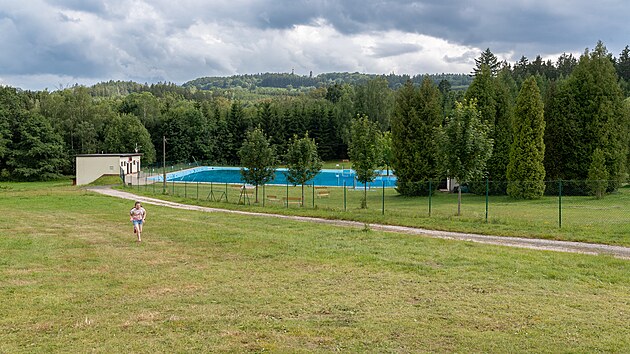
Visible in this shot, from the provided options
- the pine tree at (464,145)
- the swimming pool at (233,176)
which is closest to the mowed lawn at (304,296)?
the pine tree at (464,145)

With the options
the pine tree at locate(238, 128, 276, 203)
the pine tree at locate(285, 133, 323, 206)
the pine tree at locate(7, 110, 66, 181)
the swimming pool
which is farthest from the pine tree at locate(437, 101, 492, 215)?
the pine tree at locate(7, 110, 66, 181)

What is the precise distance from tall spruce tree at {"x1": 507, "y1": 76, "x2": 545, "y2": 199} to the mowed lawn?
2052 centimetres

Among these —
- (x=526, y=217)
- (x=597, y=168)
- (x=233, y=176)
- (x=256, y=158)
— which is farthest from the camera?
(x=233, y=176)

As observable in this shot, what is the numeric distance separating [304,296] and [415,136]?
34.6 m

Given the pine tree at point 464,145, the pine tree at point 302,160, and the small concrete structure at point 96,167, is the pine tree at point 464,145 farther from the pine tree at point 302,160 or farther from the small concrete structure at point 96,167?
the small concrete structure at point 96,167

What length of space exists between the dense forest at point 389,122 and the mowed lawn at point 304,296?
47.6 feet

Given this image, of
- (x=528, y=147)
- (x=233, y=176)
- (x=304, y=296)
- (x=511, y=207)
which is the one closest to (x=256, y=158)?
(x=511, y=207)

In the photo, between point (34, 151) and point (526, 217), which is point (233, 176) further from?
point (526, 217)

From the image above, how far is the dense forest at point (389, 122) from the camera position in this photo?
39.4 meters

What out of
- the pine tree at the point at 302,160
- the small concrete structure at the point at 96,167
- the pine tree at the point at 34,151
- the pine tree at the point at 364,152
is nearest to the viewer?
the pine tree at the point at 302,160

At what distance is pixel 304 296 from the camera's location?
1073 cm

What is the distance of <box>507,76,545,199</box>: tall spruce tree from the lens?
36.4 meters

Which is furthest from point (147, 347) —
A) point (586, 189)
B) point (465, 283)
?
point (586, 189)

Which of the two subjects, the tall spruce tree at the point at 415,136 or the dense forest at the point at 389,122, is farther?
the tall spruce tree at the point at 415,136
